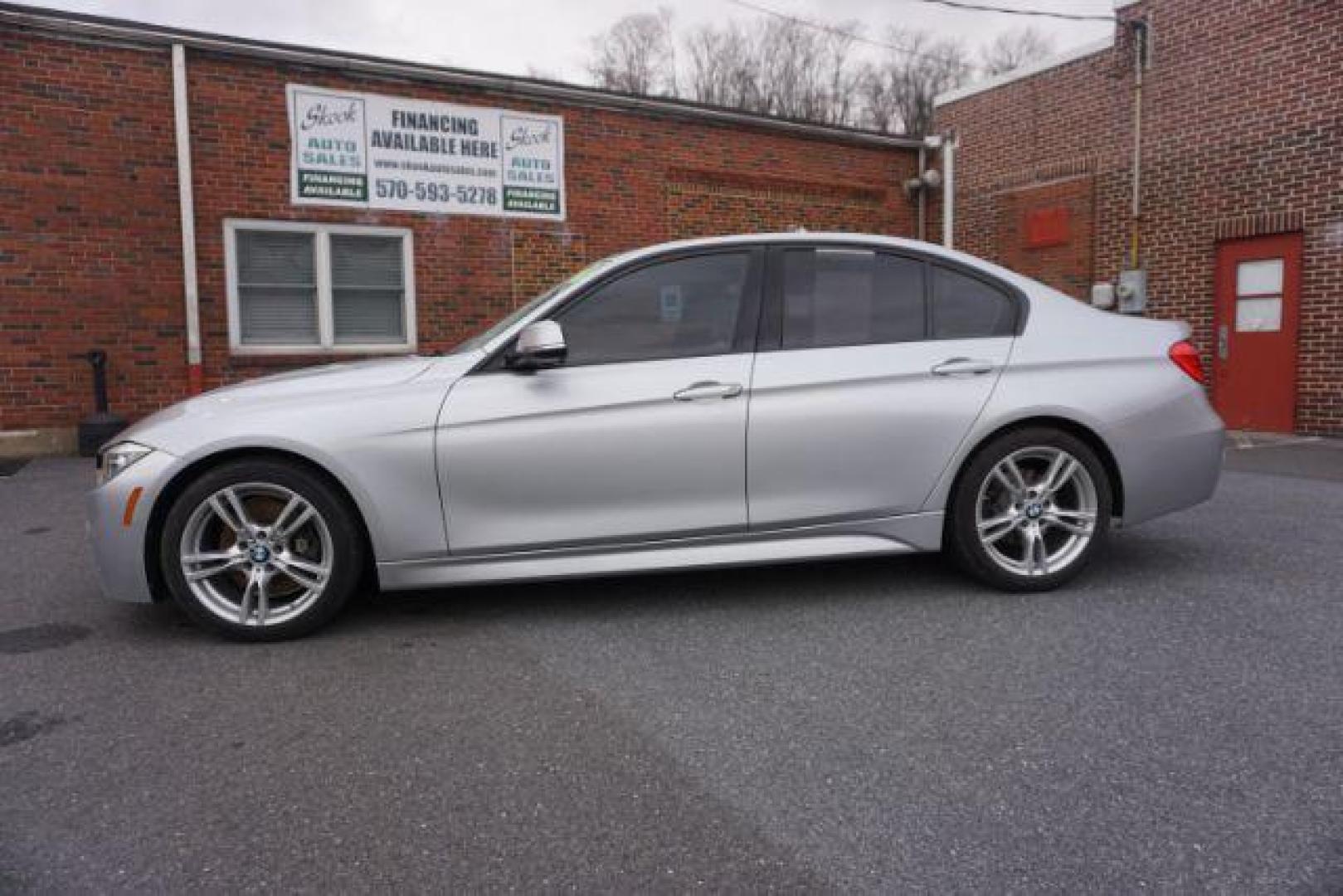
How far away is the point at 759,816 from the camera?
212cm

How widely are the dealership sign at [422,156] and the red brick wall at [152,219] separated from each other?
0.13m

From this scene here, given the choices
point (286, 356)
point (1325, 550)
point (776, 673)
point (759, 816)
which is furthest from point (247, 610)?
point (286, 356)

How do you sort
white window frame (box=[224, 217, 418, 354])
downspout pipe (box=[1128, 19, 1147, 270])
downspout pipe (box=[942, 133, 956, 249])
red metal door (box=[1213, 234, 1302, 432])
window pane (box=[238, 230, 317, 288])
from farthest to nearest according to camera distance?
1. downspout pipe (box=[942, 133, 956, 249])
2. downspout pipe (box=[1128, 19, 1147, 270])
3. red metal door (box=[1213, 234, 1302, 432])
4. window pane (box=[238, 230, 317, 288])
5. white window frame (box=[224, 217, 418, 354])

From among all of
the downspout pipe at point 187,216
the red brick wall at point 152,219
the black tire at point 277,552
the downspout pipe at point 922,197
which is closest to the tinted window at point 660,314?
the black tire at point 277,552

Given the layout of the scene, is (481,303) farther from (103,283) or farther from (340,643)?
(340,643)

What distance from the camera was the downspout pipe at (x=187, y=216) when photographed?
8938 millimetres

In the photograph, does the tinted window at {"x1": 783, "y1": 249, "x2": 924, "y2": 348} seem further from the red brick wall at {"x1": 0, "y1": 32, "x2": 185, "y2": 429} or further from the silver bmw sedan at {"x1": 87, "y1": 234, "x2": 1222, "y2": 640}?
the red brick wall at {"x1": 0, "y1": 32, "x2": 185, "y2": 429}

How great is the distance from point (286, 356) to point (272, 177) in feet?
6.13

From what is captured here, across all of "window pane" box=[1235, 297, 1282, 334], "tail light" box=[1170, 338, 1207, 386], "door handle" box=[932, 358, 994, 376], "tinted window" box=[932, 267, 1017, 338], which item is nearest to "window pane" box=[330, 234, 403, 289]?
"tinted window" box=[932, 267, 1017, 338]

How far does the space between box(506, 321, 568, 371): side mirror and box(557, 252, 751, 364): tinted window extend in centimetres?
14

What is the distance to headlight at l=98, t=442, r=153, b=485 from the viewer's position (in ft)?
11.0

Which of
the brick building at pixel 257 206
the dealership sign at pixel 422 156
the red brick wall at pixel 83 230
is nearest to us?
the red brick wall at pixel 83 230

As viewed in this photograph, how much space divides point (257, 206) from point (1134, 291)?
1023 centimetres

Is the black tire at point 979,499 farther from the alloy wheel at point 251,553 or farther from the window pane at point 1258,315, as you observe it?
the window pane at point 1258,315
